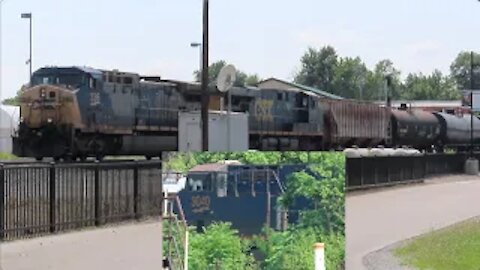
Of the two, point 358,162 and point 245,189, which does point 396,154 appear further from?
point 245,189

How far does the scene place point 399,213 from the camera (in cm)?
2542

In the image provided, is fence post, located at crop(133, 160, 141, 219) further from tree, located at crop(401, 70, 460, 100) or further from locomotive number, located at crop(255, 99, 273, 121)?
tree, located at crop(401, 70, 460, 100)

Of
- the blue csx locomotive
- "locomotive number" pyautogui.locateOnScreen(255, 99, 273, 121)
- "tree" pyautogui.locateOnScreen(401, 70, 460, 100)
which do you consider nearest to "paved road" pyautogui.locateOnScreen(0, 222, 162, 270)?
the blue csx locomotive

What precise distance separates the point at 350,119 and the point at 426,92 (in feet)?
474

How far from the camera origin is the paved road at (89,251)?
13.5m

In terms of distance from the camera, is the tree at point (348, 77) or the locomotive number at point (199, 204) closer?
the locomotive number at point (199, 204)

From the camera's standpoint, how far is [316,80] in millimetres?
149375

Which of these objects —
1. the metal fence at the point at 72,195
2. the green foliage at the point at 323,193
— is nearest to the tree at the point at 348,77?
the metal fence at the point at 72,195

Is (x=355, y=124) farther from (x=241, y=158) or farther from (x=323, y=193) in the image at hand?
(x=241, y=158)

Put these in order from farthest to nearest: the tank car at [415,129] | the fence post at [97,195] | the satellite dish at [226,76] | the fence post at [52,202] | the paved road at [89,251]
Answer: the tank car at [415,129] → the fence post at [97,195] → the satellite dish at [226,76] → the fence post at [52,202] → the paved road at [89,251]

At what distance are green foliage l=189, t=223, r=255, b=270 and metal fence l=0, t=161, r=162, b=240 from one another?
7.64m

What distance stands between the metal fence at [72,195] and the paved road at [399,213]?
13.9ft

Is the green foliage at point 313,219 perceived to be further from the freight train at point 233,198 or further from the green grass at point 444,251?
the green grass at point 444,251

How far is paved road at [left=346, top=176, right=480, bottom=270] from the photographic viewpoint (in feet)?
60.0
